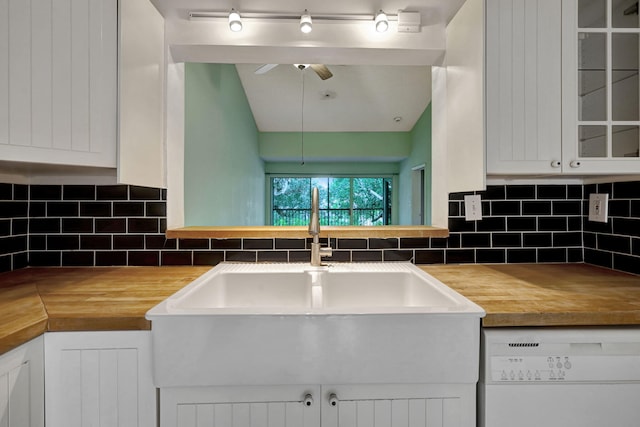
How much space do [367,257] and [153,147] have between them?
102 centimetres

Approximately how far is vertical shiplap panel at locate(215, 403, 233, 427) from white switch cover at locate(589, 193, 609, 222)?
1.59 metres

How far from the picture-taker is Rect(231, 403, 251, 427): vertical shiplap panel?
0.92 m

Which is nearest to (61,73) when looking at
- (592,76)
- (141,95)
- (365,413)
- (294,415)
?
(141,95)

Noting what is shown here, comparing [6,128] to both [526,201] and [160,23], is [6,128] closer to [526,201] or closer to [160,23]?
[160,23]

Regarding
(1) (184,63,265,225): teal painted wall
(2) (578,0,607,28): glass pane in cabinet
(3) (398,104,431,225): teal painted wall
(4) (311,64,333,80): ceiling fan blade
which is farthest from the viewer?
(3) (398,104,431,225): teal painted wall

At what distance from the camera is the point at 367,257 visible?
1592mm

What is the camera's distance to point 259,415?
3.01 feet

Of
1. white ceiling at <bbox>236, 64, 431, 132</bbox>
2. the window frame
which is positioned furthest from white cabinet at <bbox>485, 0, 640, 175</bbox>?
the window frame

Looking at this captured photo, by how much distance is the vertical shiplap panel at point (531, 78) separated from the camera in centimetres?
124

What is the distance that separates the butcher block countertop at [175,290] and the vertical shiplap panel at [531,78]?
0.48 m

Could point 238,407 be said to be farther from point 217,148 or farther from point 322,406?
point 217,148

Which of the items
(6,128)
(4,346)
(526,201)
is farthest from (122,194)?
(526,201)

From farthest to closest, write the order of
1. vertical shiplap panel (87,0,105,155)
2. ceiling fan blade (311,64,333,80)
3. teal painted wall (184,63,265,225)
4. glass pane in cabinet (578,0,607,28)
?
ceiling fan blade (311,64,333,80)
teal painted wall (184,63,265,225)
glass pane in cabinet (578,0,607,28)
vertical shiplap panel (87,0,105,155)

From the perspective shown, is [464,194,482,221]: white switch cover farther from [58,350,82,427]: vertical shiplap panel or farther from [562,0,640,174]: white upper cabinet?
[58,350,82,427]: vertical shiplap panel
